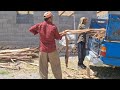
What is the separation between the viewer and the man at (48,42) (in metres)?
7.27

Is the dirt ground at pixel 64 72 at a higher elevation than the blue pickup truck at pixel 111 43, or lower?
lower

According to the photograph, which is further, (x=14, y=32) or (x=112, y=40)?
(x=14, y=32)

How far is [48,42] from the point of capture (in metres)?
7.34

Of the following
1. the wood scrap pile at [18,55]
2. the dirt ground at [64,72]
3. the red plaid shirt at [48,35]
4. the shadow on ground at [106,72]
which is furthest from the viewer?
the wood scrap pile at [18,55]

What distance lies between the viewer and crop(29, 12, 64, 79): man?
7266 millimetres

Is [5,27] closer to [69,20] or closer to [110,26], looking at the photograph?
[69,20]

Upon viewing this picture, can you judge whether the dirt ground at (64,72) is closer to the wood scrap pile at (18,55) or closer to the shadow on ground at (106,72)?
the shadow on ground at (106,72)

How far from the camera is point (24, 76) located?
8812 millimetres

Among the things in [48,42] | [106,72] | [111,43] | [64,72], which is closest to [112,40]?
[111,43]

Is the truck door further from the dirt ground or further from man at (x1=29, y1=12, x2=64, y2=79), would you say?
man at (x1=29, y1=12, x2=64, y2=79)

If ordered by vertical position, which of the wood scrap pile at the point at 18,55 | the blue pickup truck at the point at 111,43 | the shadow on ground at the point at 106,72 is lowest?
the shadow on ground at the point at 106,72

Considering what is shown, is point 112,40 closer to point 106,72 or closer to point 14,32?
point 106,72

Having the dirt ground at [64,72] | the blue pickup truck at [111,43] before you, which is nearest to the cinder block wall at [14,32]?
the dirt ground at [64,72]
